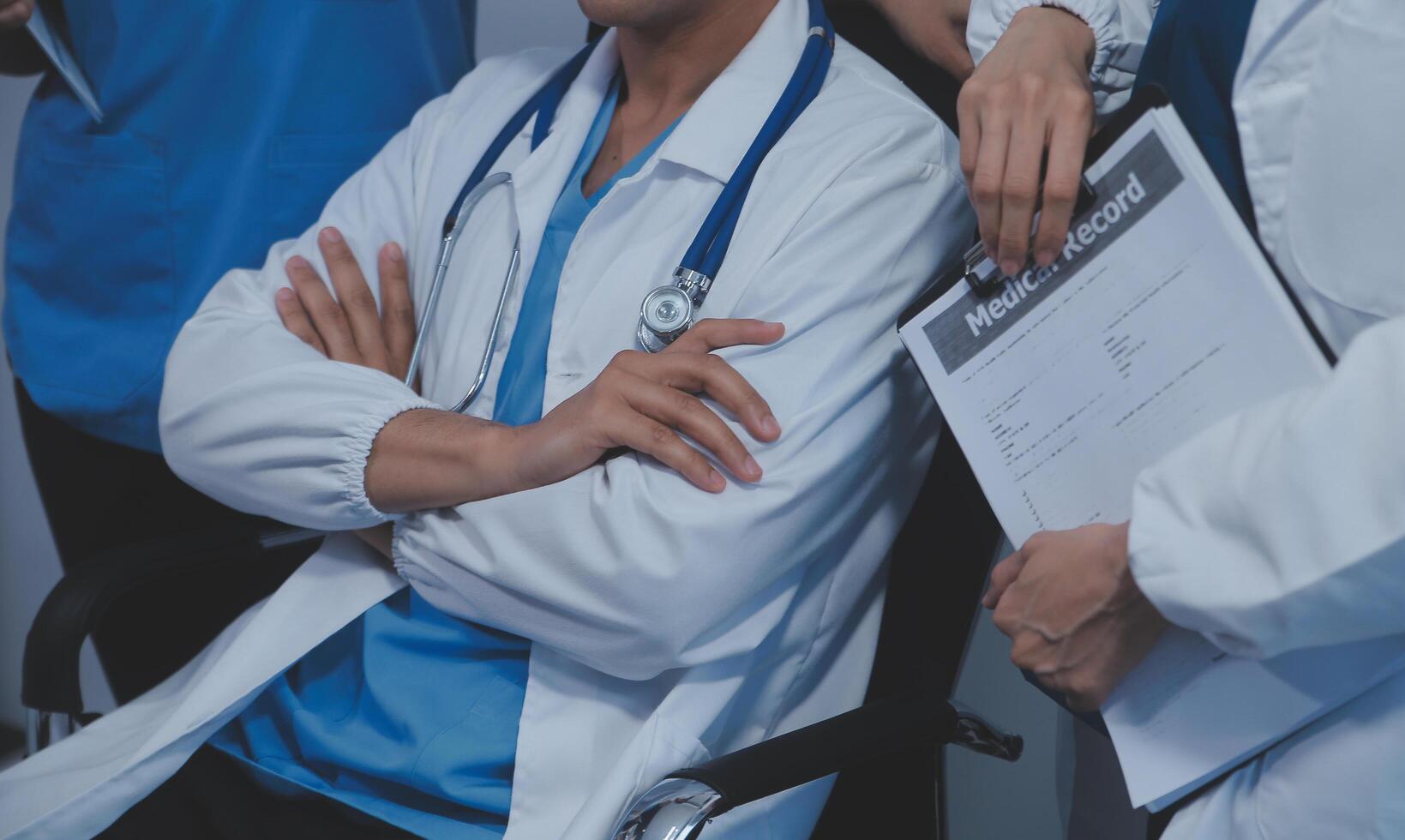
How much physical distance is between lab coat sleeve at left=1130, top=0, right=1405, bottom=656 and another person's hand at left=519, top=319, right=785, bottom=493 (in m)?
0.32

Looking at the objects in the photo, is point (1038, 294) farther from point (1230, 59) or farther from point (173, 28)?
point (173, 28)

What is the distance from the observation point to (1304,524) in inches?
26.1

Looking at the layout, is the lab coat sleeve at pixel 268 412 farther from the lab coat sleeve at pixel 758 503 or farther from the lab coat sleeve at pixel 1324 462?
the lab coat sleeve at pixel 1324 462

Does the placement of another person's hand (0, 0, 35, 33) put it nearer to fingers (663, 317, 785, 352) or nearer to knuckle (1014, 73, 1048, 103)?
fingers (663, 317, 785, 352)

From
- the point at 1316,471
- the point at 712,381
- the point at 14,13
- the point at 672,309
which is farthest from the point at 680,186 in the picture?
the point at 14,13

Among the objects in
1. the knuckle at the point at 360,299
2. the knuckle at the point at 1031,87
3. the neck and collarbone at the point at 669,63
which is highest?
the neck and collarbone at the point at 669,63

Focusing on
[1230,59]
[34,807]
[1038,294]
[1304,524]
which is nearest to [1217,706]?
[1304,524]

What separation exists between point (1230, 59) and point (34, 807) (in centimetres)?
122

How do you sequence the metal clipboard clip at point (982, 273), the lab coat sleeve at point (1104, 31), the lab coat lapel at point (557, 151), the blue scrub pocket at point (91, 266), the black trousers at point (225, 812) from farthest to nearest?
1. the blue scrub pocket at point (91, 266)
2. the lab coat lapel at point (557, 151)
3. the black trousers at point (225, 812)
4. the lab coat sleeve at point (1104, 31)
5. the metal clipboard clip at point (982, 273)

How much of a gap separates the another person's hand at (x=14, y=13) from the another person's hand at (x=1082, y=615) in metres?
1.28

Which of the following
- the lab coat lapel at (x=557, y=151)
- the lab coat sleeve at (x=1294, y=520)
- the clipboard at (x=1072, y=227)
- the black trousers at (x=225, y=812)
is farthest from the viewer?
the lab coat lapel at (x=557, y=151)

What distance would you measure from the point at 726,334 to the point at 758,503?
5.9 inches

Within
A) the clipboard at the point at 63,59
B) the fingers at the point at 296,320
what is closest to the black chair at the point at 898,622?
the fingers at the point at 296,320

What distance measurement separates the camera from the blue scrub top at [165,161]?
141cm
